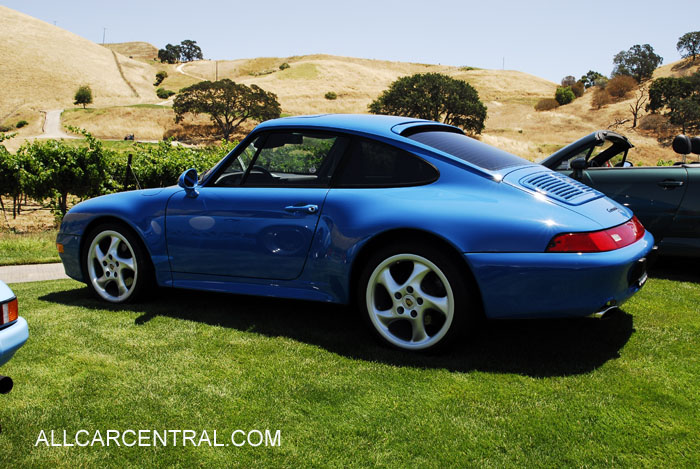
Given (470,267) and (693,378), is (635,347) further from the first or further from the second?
(470,267)

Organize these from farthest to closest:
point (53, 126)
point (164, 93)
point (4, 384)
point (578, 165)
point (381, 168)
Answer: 1. point (164, 93)
2. point (53, 126)
3. point (578, 165)
4. point (381, 168)
5. point (4, 384)

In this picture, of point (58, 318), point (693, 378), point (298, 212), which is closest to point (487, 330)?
point (693, 378)

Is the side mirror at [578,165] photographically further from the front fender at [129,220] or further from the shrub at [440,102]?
the shrub at [440,102]

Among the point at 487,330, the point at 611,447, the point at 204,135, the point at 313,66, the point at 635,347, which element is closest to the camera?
the point at 611,447

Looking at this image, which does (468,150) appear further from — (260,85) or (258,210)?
(260,85)

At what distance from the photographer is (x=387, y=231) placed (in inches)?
140

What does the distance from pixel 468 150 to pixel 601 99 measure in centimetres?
8673

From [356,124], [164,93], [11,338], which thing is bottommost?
[11,338]

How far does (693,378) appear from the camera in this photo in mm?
3193

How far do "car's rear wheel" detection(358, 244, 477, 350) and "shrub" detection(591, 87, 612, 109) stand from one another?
85172 millimetres

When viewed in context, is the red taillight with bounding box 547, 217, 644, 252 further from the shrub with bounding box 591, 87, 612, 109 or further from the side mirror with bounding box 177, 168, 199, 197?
the shrub with bounding box 591, 87, 612, 109

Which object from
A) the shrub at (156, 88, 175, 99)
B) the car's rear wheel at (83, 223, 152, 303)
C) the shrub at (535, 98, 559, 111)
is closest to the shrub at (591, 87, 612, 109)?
the shrub at (535, 98, 559, 111)

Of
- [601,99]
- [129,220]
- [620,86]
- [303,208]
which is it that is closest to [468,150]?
[303,208]

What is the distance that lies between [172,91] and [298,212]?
107249 millimetres
